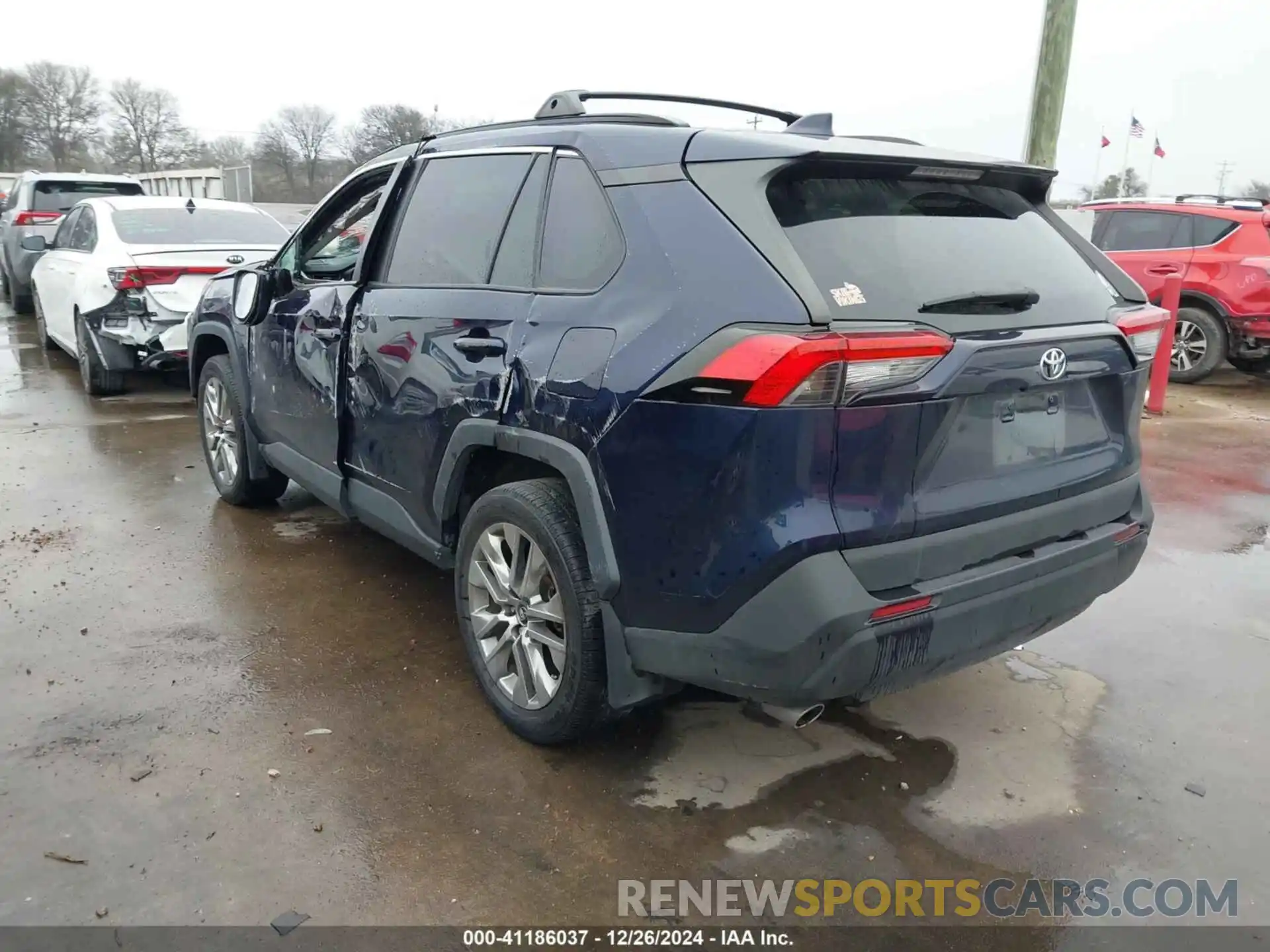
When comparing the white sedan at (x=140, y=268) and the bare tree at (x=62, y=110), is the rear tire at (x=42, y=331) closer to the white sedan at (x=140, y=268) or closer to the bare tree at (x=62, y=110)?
the white sedan at (x=140, y=268)

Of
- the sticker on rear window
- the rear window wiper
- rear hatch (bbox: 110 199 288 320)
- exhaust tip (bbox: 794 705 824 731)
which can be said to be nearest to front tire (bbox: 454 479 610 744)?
exhaust tip (bbox: 794 705 824 731)

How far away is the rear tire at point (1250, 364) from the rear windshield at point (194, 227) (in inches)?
391

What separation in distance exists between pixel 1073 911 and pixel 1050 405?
1335 mm

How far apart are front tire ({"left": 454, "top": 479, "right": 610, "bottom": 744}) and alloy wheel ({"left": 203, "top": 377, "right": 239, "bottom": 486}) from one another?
8.27 feet

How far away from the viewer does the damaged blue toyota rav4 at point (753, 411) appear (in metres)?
2.29

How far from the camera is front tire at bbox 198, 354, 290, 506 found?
5047 millimetres

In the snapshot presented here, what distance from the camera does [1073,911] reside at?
244cm

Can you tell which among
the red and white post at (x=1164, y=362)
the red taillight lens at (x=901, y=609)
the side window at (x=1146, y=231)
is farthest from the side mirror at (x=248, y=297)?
the side window at (x=1146, y=231)

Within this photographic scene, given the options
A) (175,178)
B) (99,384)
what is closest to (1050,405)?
(99,384)

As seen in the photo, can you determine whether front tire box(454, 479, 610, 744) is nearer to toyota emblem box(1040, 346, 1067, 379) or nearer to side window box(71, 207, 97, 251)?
toyota emblem box(1040, 346, 1067, 379)

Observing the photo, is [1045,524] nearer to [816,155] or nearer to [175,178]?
[816,155]

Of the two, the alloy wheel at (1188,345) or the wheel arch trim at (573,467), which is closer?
the wheel arch trim at (573,467)

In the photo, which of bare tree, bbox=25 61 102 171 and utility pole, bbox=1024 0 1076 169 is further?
bare tree, bbox=25 61 102 171

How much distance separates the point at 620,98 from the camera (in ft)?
11.6
